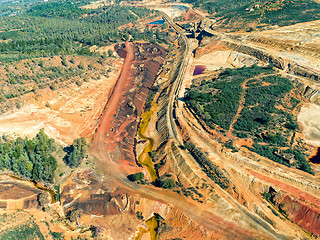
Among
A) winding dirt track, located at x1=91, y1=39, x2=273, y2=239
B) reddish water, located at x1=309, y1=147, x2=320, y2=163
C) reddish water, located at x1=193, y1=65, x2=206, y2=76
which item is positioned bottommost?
winding dirt track, located at x1=91, y1=39, x2=273, y2=239

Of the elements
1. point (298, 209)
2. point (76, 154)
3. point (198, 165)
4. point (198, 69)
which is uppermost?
point (198, 69)

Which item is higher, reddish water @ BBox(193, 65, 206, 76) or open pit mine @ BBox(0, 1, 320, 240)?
reddish water @ BBox(193, 65, 206, 76)

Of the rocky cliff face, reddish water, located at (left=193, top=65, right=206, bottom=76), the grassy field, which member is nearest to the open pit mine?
the rocky cliff face

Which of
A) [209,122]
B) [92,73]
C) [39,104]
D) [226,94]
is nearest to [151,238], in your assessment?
[209,122]

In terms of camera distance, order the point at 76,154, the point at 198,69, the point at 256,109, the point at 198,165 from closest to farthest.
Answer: the point at 198,165
the point at 76,154
the point at 256,109
the point at 198,69

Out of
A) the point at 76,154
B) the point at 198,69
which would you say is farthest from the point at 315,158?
the point at 198,69

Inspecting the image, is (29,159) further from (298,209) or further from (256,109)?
(256,109)

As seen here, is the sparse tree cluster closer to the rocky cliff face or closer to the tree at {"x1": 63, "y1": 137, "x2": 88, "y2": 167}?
the tree at {"x1": 63, "y1": 137, "x2": 88, "y2": 167}
